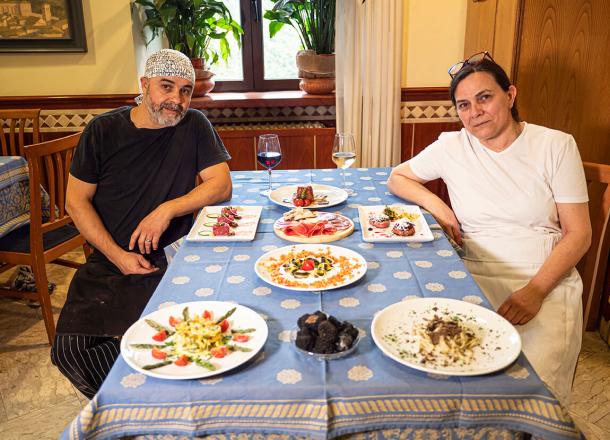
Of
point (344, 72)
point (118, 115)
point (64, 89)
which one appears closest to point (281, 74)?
point (344, 72)

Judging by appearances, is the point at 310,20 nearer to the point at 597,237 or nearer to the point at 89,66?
the point at 89,66

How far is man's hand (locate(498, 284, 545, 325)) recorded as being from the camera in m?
1.50

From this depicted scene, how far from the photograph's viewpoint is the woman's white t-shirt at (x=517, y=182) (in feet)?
5.34

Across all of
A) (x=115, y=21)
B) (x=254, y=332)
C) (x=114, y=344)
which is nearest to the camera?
(x=254, y=332)

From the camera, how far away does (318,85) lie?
3.47 meters

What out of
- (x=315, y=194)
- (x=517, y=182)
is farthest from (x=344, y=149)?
(x=517, y=182)

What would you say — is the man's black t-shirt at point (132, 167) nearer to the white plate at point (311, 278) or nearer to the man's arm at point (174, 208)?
the man's arm at point (174, 208)

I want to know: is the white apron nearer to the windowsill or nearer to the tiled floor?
the tiled floor

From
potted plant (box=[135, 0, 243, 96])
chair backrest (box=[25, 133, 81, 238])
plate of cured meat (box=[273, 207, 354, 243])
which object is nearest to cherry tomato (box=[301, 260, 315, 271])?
plate of cured meat (box=[273, 207, 354, 243])

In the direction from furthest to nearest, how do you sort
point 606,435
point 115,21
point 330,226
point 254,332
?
point 115,21
point 606,435
point 330,226
point 254,332

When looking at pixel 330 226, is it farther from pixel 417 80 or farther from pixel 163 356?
pixel 417 80

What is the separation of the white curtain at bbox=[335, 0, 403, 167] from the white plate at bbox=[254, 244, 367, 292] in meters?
1.99

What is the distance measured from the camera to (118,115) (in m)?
1.97

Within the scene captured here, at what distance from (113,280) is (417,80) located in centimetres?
227
